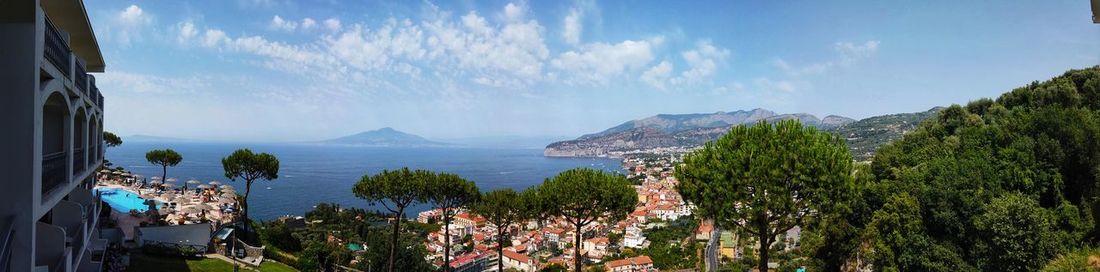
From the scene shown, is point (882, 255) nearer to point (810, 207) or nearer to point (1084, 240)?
point (1084, 240)

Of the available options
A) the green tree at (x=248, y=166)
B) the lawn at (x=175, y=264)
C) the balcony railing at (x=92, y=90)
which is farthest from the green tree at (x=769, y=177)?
the green tree at (x=248, y=166)

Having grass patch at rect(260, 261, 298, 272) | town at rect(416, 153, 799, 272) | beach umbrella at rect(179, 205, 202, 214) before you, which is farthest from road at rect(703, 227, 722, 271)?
beach umbrella at rect(179, 205, 202, 214)

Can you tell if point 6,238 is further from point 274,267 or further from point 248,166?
point 248,166

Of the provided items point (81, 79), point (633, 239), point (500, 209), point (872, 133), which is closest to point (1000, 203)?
point (500, 209)

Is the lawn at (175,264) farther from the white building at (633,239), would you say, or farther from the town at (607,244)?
the white building at (633,239)

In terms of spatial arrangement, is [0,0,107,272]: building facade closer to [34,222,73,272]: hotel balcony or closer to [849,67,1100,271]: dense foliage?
[34,222,73,272]: hotel balcony

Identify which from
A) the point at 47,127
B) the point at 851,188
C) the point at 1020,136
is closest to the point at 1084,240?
the point at 1020,136
